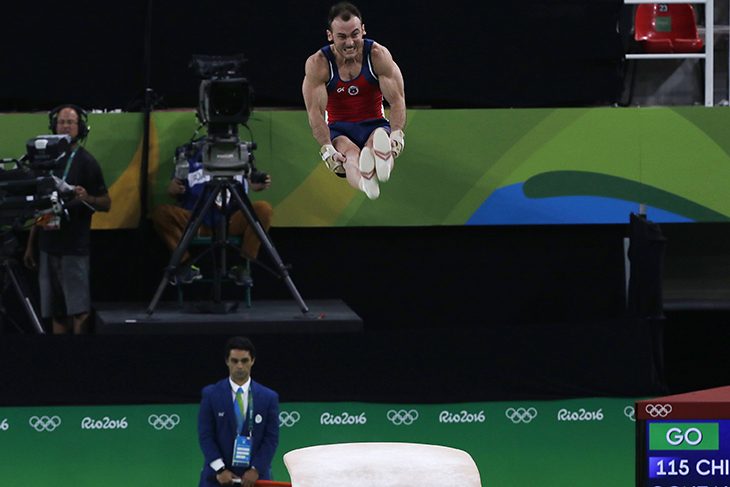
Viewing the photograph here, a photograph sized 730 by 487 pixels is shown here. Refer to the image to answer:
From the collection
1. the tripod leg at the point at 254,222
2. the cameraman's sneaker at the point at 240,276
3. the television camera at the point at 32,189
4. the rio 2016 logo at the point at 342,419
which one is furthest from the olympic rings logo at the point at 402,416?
the television camera at the point at 32,189

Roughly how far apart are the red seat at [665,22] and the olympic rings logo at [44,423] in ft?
15.1

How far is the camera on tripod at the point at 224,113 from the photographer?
7.00 meters

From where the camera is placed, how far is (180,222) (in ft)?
28.5

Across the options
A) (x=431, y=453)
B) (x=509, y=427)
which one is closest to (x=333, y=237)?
(x=509, y=427)

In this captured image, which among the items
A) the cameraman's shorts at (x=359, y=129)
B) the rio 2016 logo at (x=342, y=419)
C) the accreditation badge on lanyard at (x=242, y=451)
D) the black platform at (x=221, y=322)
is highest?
the cameraman's shorts at (x=359, y=129)

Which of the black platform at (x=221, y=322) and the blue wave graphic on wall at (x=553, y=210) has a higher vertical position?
the blue wave graphic on wall at (x=553, y=210)

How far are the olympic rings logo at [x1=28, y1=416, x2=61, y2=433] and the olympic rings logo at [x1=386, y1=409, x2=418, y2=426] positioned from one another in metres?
1.90

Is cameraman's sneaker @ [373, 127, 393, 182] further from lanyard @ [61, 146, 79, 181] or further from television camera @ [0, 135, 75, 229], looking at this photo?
lanyard @ [61, 146, 79, 181]

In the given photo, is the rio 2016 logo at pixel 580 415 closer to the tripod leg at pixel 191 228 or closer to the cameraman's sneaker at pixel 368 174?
the tripod leg at pixel 191 228

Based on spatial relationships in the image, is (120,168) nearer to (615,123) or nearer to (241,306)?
(241,306)

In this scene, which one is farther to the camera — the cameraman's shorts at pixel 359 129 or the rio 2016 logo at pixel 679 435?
the cameraman's shorts at pixel 359 129

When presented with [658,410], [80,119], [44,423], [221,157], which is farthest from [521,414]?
[658,410]

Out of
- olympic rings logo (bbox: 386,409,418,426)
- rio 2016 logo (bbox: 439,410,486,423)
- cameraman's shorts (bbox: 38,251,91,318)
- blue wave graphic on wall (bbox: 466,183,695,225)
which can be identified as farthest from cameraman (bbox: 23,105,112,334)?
blue wave graphic on wall (bbox: 466,183,695,225)

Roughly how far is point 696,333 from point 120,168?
160 inches
